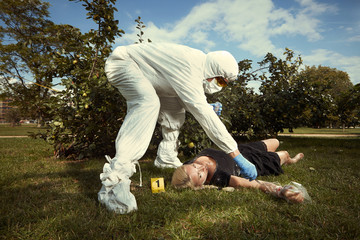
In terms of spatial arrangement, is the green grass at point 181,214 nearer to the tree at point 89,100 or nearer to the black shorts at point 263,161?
the black shorts at point 263,161

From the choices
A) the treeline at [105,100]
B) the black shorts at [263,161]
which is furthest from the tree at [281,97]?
the black shorts at [263,161]

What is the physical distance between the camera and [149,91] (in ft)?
7.22

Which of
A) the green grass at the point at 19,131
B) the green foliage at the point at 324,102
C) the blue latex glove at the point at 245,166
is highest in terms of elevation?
the green foliage at the point at 324,102

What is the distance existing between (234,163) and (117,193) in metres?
1.62

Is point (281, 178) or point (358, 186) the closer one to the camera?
point (358, 186)

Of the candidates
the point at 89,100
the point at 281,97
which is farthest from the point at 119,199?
the point at 281,97

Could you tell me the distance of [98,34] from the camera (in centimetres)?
384

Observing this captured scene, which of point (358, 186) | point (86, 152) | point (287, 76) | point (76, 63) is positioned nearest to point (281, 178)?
point (358, 186)

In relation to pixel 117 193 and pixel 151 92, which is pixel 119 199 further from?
pixel 151 92

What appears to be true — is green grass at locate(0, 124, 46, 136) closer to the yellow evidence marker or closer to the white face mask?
the yellow evidence marker

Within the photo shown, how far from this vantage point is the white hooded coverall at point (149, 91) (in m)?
1.88

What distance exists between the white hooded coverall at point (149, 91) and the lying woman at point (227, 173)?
0.55m

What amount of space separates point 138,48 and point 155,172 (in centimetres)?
170

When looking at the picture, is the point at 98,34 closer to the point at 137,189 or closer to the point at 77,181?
the point at 77,181
